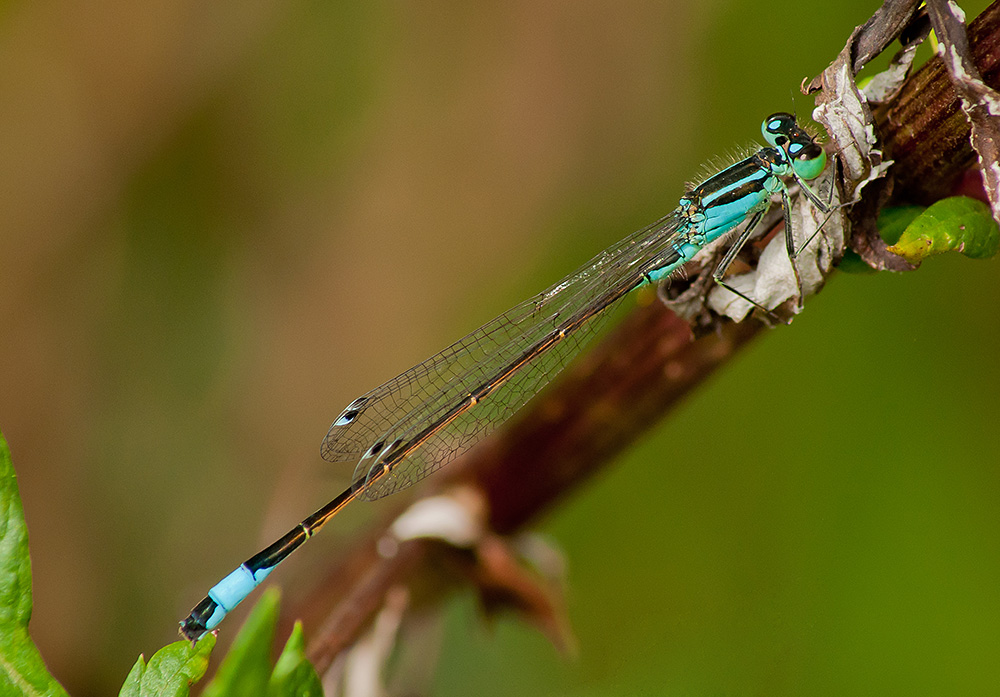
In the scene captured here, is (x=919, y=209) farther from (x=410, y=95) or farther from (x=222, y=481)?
(x=222, y=481)

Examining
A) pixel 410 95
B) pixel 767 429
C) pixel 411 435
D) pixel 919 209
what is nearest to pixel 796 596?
pixel 767 429

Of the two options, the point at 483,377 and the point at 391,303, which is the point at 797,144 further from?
the point at 391,303

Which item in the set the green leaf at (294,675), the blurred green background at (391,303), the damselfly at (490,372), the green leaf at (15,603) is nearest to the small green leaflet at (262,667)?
the green leaf at (294,675)

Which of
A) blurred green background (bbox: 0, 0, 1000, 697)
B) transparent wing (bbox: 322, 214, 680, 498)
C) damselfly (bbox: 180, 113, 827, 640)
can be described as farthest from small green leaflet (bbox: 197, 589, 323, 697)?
blurred green background (bbox: 0, 0, 1000, 697)

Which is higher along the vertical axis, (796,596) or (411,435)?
(411,435)

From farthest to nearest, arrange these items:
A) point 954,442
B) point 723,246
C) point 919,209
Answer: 1. point 954,442
2. point 723,246
3. point 919,209

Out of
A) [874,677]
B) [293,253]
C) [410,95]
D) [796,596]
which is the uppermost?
[410,95]
